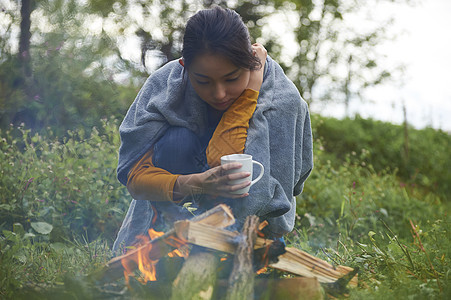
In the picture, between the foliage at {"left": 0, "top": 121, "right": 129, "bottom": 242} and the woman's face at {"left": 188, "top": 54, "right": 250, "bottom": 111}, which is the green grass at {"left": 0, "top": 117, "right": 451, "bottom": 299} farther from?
the woman's face at {"left": 188, "top": 54, "right": 250, "bottom": 111}

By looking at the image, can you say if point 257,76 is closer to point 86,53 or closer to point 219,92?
point 219,92

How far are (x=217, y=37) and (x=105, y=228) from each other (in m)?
1.80

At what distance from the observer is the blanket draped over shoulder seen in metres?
2.01

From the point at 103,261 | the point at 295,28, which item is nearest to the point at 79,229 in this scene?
the point at 103,261

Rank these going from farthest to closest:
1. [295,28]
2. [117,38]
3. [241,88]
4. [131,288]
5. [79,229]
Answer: [295,28], [117,38], [79,229], [241,88], [131,288]

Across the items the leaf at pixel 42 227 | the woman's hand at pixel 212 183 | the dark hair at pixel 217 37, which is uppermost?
the dark hair at pixel 217 37

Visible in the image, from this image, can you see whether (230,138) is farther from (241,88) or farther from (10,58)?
(10,58)

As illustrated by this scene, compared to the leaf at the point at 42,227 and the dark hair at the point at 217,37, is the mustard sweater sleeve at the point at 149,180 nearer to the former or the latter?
the dark hair at the point at 217,37

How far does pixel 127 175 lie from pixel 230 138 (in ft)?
1.84

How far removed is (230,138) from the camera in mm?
1967

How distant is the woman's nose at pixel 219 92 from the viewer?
1.86 m

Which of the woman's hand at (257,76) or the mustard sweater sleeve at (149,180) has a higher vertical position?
the woman's hand at (257,76)

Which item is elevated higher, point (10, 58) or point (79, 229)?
point (10, 58)

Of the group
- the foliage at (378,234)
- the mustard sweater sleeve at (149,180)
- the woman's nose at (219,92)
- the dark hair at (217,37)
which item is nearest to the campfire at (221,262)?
the foliage at (378,234)
